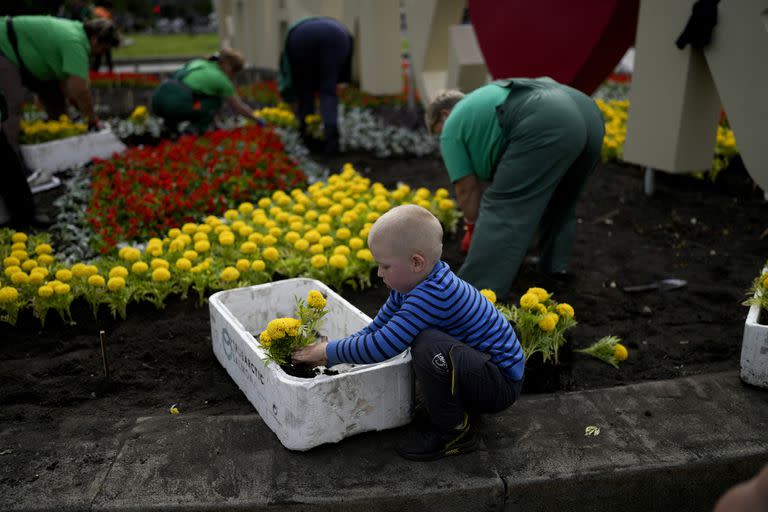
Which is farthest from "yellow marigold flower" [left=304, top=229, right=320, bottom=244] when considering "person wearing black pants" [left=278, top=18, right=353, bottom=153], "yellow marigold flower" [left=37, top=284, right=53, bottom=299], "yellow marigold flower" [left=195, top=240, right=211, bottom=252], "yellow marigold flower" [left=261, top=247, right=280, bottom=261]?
"person wearing black pants" [left=278, top=18, right=353, bottom=153]

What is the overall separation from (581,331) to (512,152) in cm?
100

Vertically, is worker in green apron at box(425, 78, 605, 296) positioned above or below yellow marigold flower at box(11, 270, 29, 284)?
above

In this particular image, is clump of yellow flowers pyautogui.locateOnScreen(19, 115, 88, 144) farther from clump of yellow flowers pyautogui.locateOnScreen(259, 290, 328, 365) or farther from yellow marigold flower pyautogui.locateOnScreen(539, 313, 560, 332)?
yellow marigold flower pyautogui.locateOnScreen(539, 313, 560, 332)

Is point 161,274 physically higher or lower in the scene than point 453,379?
lower

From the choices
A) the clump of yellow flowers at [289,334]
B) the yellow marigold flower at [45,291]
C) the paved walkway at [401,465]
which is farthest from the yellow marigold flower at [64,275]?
the clump of yellow flowers at [289,334]

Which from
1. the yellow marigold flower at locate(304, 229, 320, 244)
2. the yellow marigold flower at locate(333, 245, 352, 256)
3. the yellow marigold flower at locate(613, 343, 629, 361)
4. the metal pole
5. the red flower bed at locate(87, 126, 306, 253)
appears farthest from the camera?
the metal pole

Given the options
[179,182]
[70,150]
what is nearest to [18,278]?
[179,182]

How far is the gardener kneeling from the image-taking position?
7.93 feet

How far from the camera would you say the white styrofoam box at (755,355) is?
2.89m

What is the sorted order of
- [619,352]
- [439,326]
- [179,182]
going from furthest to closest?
1. [179,182]
2. [619,352]
3. [439,326]

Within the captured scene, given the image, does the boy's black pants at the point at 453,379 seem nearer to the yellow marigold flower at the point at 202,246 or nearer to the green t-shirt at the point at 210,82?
the yellow marigold flower at the point at 202,246

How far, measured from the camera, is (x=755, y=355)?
292 centimetres

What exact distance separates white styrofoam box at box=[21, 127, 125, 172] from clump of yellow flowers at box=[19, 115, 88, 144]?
0.35 feet

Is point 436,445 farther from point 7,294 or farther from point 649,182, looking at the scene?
point 649,182
